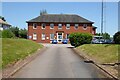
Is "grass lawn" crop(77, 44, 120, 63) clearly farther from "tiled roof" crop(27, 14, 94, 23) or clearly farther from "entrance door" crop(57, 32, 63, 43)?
"tiled roof" crop(27, 14, 94, 23)

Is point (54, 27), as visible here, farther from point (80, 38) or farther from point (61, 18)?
point (80, 38)

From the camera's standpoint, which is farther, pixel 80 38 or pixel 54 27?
pixel 54 27

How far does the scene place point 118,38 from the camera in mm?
36906

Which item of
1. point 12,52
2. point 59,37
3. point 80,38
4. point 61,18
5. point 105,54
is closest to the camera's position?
point 12,52

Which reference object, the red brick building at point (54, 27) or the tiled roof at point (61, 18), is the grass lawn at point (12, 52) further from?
the tiled roof at point (61, 18)

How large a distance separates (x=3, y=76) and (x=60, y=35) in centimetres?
6114

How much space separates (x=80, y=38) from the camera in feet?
135

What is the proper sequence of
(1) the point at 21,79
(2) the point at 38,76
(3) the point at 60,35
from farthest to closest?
(3) the point at 60,35 → (2) the point at 38,76 → (1) the point at 21,79

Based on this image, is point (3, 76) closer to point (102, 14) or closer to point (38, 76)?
point (38, 76)

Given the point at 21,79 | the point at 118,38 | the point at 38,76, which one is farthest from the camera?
the point at 118,38

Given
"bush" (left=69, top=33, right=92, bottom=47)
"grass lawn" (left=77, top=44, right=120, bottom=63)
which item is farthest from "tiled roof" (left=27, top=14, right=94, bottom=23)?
"grass lawn" (left=77, top=44, right=120, bottom=63)

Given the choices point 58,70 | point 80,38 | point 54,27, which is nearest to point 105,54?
point 58,70

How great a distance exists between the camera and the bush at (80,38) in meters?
40.5

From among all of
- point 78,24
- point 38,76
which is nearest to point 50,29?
point 78,24
